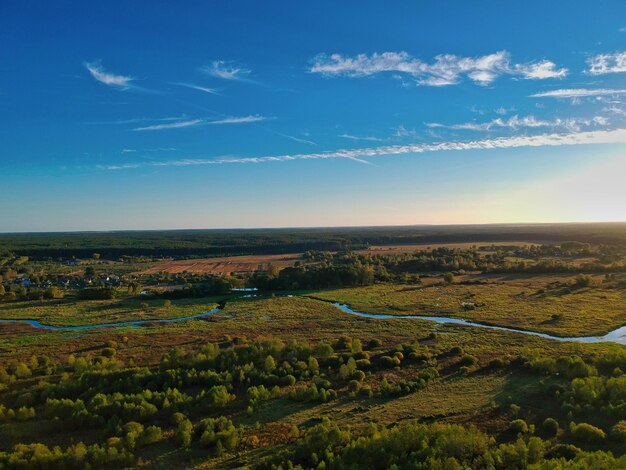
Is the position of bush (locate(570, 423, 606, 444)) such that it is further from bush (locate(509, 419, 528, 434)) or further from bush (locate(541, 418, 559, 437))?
bush (locate(509, 419, 528, 434))

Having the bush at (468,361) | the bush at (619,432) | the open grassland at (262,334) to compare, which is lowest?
the open grassland at (262,334)

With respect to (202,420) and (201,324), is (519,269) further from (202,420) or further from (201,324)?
(202,420)

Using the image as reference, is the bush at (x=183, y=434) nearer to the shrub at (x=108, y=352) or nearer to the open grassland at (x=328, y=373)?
the open grassland at (x=328, y=373)

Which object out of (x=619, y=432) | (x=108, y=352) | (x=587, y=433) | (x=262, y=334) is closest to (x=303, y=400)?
(x=587, y=433)

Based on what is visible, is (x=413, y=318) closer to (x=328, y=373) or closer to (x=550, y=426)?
(x=328, y=373)

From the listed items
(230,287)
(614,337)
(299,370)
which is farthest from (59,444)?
(230,287)

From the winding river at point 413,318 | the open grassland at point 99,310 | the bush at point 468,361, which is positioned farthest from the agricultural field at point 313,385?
the winding river at point 413,318
